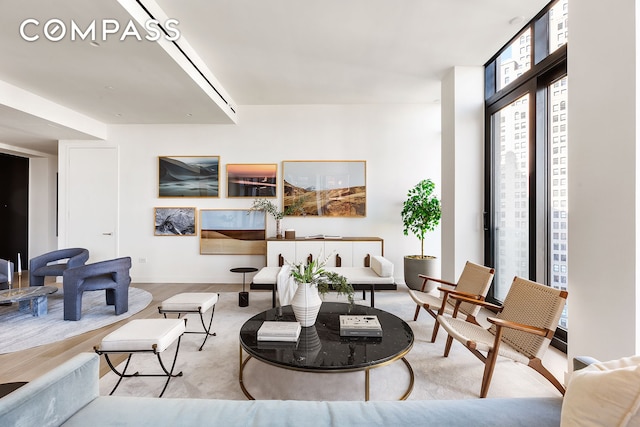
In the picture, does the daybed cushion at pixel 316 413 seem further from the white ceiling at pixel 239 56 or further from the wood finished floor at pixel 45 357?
the white ceiling at pixel 239 56

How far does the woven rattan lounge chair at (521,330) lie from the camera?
200 cm

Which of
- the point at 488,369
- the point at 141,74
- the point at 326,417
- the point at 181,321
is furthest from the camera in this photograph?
the point at 141,74

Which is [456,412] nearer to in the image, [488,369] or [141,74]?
[488,369]

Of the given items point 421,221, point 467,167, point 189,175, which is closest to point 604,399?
point 467,167

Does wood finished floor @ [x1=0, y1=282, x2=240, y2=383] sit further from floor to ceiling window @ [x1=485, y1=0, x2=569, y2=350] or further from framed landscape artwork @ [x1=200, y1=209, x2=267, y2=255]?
floor to ceiling window @ [x1=485, y1=0, x2=569, y2=350]

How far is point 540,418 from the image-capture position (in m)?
1.05

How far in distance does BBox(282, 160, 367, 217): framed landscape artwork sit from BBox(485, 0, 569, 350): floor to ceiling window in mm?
Answer: 2127

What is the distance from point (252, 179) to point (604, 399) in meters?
5.19

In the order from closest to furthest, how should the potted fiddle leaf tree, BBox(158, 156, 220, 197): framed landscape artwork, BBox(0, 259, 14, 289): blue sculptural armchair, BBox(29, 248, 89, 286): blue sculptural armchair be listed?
1. BBox(0, 259, 14, 289): blue sculptural armchair
2. BBox(29, 248, 89, 286): blue sculptural armchair
3. the potted fiddle leaf tree
4. BBox(158, 156, 220, 197): framed landscape artwork

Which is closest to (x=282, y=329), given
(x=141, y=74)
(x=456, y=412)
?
(x=456, y=412)

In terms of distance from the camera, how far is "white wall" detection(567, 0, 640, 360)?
1.79m

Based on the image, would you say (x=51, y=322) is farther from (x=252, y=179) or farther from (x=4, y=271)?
(x=252, y=179)

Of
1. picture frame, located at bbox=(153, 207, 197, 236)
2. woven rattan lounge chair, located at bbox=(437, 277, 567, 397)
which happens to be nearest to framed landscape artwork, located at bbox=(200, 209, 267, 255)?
picture frame, located at bbox=(153, 207, 197, 236)

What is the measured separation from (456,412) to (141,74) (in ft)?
14.2
